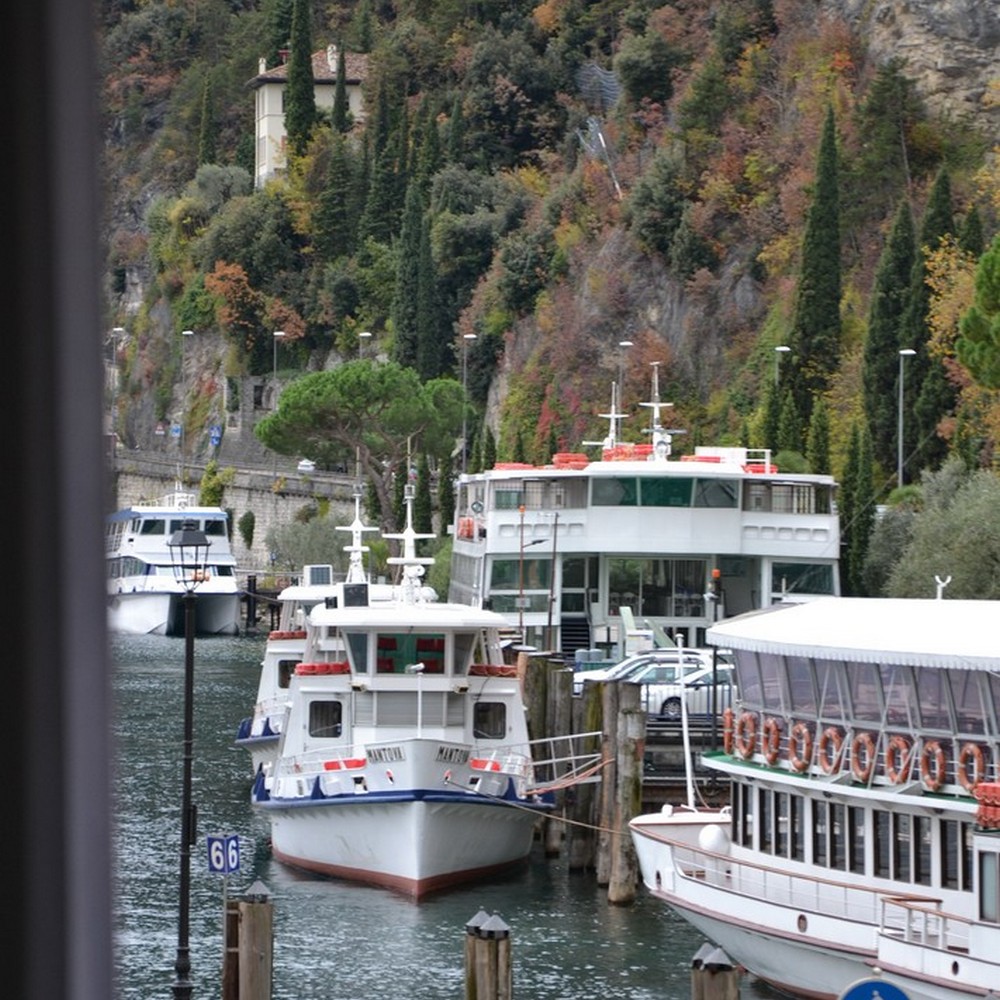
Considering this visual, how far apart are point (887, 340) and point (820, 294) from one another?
7.89 meters

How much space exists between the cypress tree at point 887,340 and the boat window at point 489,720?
3192cm

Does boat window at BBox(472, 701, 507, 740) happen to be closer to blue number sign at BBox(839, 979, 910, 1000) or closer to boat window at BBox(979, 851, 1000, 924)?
boat window at BBox(979, 851, 1000, 924)

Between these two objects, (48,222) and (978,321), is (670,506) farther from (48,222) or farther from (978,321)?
(48,222)

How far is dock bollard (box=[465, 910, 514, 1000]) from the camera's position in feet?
65.7

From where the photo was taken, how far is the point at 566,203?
343 feet

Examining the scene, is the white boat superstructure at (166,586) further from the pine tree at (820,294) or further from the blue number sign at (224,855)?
the blue number sign at (224,855)

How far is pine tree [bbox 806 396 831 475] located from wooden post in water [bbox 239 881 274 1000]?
152ft

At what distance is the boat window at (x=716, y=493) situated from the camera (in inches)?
2183

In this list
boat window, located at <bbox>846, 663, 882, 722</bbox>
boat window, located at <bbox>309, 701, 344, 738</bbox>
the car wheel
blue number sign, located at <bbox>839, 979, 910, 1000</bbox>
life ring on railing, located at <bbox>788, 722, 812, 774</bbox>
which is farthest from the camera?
the car wheel

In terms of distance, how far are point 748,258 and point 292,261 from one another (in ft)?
151

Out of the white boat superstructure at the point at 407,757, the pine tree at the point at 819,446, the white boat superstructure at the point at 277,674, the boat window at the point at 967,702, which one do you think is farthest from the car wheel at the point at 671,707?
the pine tree at the point at 819,446

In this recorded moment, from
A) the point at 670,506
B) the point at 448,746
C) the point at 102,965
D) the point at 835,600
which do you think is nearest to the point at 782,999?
the point at 835,600

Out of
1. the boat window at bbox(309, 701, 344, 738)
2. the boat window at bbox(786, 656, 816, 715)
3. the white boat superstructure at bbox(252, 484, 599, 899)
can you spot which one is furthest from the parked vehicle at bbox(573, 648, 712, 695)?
the boat window at bbox(786, 656, 816, 715)

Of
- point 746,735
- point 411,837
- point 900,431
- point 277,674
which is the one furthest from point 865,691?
point 900,431
